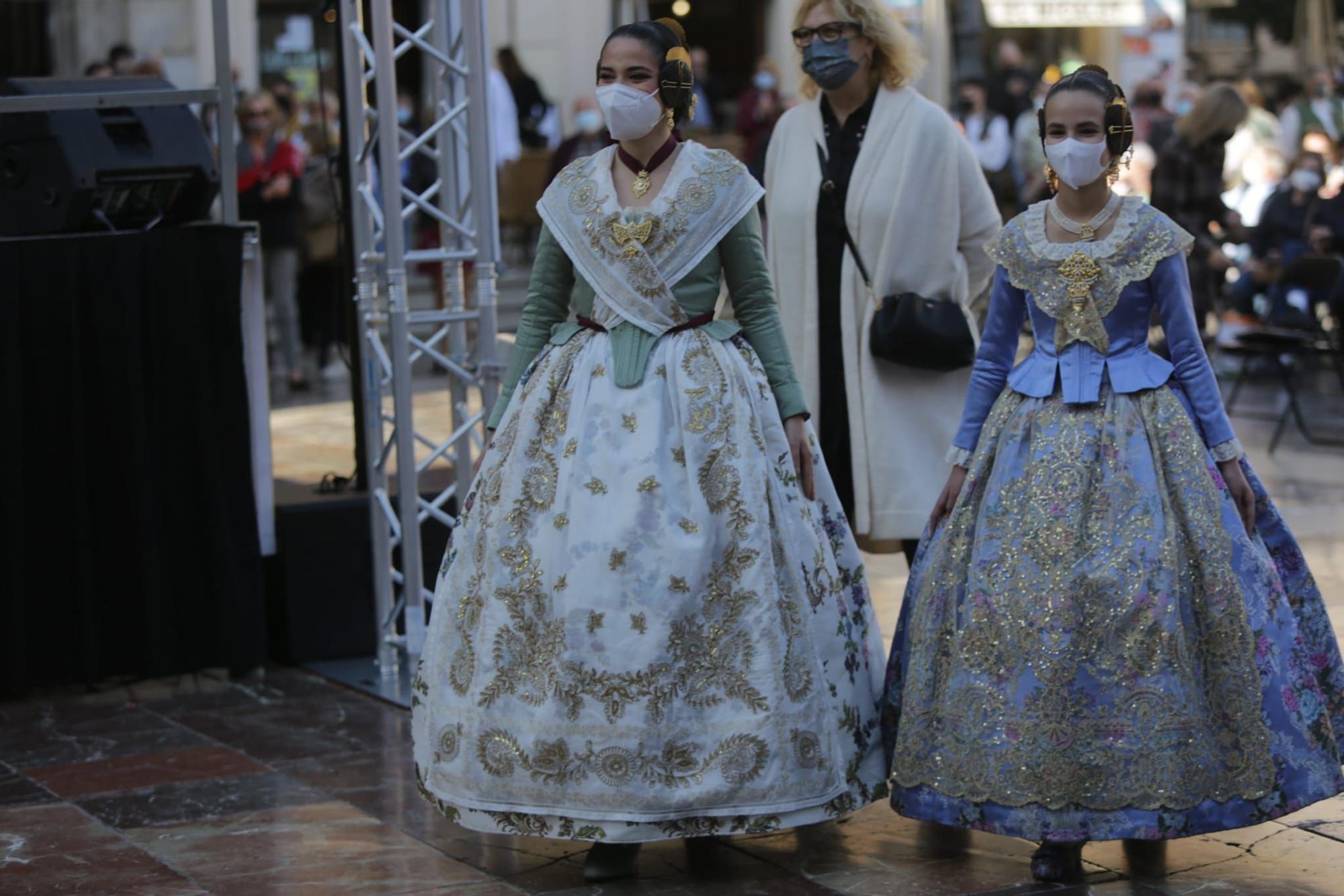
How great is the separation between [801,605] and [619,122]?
1.05 m

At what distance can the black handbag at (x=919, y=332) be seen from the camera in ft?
16.7

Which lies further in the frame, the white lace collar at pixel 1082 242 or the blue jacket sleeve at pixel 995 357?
the blue jacket sleeve at pixel 995 357

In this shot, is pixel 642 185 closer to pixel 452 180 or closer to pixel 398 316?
pixel 398 316

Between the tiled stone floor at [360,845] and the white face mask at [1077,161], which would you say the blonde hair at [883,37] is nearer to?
the white face mask at [1077,161]

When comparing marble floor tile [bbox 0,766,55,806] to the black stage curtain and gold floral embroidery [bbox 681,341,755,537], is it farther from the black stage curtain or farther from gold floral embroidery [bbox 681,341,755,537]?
gold floral embroidery [bbox 681,341,755,537]

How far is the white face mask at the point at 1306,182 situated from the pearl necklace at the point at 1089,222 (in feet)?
28.8

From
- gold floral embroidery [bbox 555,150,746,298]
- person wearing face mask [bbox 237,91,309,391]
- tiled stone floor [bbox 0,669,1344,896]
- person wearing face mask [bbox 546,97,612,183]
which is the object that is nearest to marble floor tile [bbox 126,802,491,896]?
tiled stone floor [bbox 0,669,1344,896]

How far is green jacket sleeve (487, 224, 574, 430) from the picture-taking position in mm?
4285

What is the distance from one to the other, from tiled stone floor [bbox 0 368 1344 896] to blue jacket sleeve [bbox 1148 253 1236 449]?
0.91 m

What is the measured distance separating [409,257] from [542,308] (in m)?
1.84

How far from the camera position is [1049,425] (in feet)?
13.3

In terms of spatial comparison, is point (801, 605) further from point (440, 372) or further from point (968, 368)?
point (440, 372)

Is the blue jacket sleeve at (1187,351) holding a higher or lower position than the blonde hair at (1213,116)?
lower

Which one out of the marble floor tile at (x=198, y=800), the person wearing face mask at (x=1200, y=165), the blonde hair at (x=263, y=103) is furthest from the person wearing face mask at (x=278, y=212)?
the marble floor tile at (x=198, y=800)
